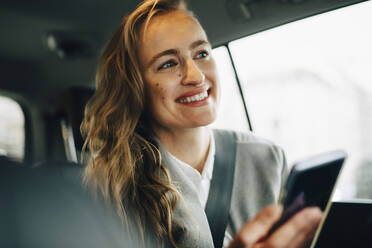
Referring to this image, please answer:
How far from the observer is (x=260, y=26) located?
3.34 feet

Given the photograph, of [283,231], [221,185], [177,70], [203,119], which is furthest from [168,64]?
[283,231]

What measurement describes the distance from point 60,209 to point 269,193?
0.65 m

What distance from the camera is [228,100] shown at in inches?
44.3

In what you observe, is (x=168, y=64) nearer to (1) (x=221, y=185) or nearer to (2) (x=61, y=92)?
(2) (x=61, y=92)

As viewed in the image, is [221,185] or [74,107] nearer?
[74,107]

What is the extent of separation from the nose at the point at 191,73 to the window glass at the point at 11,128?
41 cm

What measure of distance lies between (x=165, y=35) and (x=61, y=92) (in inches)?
12.0

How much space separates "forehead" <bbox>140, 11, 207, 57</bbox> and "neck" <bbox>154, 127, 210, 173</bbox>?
0.82 feet

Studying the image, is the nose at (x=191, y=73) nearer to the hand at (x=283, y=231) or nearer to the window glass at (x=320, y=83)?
the window glass at (x=320, y=83)

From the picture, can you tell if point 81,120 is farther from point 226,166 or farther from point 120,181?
point 226,166

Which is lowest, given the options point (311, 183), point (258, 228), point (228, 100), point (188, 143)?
point (258, 228)

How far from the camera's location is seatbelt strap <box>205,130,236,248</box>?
0.91m

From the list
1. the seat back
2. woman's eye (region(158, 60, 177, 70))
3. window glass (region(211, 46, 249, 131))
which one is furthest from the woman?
the seat back

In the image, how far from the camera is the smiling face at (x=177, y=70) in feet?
2.79
